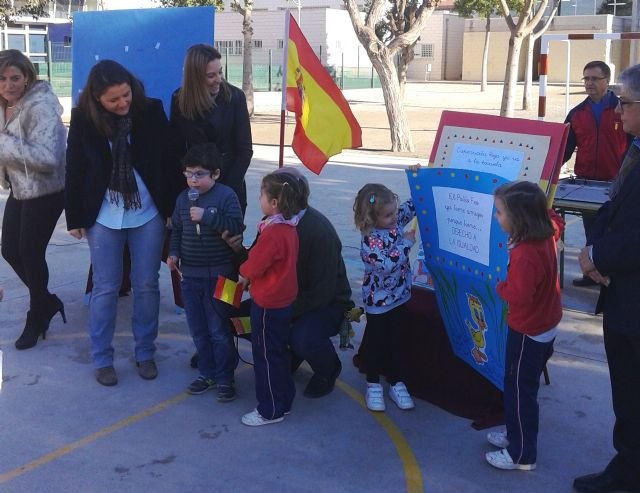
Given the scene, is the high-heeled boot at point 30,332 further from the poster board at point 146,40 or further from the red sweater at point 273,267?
the red sweater at point 273,267

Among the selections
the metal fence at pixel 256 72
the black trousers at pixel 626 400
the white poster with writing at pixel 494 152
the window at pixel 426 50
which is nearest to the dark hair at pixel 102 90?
the white poster with writing at pixel 494 152

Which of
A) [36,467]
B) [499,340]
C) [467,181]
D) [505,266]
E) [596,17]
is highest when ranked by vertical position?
[596,17]

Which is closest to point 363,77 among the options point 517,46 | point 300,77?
point 517,46

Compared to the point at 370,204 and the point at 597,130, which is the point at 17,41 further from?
the point at 370,204

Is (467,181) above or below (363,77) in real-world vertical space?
below

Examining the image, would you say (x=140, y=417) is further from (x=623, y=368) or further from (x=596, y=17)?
(x=596, y=17)

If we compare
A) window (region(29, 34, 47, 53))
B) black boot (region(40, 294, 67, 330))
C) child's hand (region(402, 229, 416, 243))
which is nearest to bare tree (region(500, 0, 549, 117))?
child's hand (region(402, 229, 416, 243))

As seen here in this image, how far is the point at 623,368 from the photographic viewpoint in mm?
3184

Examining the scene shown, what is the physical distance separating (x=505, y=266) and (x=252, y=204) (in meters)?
6.16

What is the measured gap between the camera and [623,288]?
305cm

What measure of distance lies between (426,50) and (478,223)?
202 ft

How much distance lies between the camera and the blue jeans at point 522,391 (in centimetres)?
338

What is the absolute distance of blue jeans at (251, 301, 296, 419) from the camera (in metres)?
3.87

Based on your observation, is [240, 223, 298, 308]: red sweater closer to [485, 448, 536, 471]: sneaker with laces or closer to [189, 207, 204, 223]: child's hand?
[189, 207, 204, 223]: child's hand
